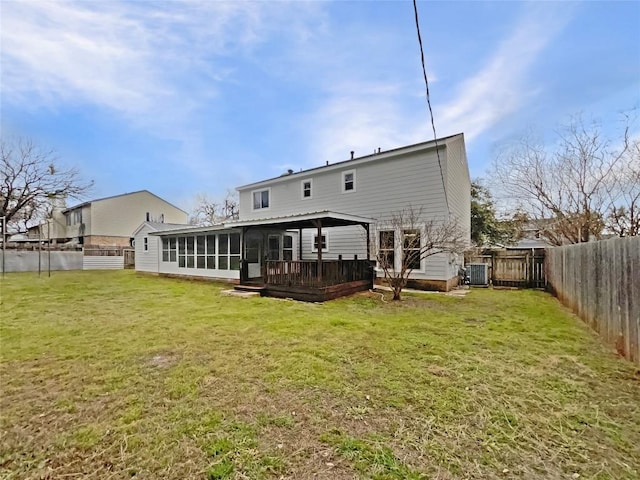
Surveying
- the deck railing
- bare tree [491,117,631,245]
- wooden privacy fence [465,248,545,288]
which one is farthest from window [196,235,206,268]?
bare tree [491,117,631,245]

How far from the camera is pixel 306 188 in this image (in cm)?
1404

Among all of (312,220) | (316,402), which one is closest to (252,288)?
(312,220)

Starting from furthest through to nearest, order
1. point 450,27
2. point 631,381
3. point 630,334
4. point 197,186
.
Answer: point 197,186
point 450,27
point 630,334
point 631,381

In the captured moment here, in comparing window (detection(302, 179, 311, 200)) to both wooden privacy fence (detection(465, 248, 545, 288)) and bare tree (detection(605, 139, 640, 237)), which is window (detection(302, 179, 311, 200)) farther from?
bare tree (detection(605, 139, 640, 237))

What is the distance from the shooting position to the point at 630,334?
3.91m

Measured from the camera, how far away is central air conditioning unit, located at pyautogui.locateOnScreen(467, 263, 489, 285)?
12.1 metres

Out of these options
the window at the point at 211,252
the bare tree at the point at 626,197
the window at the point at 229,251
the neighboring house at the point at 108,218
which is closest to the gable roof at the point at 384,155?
the window at the point at 229,251

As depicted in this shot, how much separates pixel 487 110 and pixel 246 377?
9.87 m

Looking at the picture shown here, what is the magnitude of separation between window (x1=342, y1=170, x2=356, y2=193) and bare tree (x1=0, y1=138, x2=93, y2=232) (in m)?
23.8

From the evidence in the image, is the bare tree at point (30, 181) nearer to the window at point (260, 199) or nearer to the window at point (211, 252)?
the window at point (260, 199)

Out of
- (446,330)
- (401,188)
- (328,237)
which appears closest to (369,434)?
(446,330)

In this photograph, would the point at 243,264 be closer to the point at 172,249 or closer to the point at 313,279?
the point at 313,279

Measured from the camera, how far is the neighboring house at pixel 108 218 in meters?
27.4

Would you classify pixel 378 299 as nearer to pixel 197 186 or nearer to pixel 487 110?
pixel 487 110
